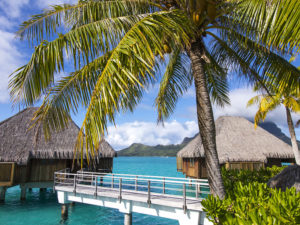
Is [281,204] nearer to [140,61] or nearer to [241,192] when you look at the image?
[241,192]

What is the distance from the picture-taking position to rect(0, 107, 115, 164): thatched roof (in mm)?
14964

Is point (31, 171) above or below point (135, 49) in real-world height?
below

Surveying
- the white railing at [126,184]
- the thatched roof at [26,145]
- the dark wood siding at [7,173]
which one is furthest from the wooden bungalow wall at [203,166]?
the dark wood siding at [7,173]

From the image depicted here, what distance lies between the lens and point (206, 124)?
5.52 m

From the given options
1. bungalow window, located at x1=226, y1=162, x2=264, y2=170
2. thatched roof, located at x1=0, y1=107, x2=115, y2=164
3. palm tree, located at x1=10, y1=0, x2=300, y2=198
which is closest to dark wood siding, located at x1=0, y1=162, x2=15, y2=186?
thatched roof, located at x1=0, y1=107, x2=115, y2=164

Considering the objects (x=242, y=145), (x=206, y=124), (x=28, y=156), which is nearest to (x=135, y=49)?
(x=206, y=124)

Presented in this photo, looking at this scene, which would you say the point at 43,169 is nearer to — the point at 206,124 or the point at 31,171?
the point at 31,171

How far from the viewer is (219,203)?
166 inches

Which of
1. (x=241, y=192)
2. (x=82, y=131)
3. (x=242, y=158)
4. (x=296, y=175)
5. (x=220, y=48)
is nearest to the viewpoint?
(x=82, y=131)

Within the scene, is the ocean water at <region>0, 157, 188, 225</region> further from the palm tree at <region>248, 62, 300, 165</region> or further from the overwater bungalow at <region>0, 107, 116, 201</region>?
the palm tree at <region>248, 62, 300, 165</region>

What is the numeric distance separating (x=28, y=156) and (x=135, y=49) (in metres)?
14.4

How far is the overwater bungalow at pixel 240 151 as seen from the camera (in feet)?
57.5

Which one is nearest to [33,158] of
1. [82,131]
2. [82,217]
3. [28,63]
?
[82,217]

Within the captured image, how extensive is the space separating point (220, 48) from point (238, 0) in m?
2.38
